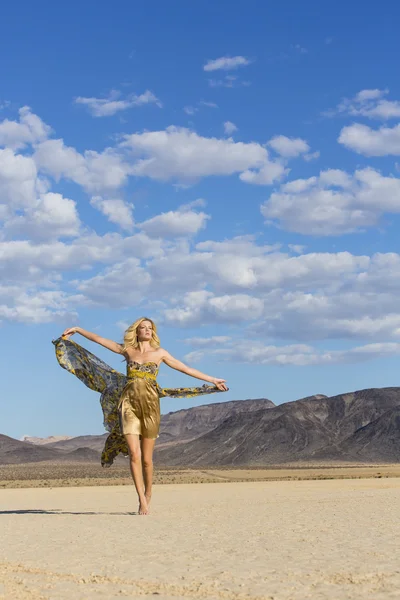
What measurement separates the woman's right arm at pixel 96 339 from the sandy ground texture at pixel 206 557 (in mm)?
2030

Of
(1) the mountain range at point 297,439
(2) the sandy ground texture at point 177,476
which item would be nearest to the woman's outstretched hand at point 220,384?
(2) the sandy ground texture at point 177,476

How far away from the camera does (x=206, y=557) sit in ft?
20.2

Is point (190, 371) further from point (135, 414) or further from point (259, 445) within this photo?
point (259, 445)

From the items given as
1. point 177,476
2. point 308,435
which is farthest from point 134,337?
point 308,435

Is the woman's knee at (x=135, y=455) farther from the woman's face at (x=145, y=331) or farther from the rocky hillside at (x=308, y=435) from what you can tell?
the rocky hillside at (x=308, y=435)

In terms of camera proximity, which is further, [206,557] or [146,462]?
[146,462]

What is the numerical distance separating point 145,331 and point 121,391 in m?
1.90

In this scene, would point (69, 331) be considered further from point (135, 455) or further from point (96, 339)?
point (135, 455)

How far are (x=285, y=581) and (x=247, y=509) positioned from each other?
20.2 feet

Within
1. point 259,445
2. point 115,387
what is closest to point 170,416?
point 259,445

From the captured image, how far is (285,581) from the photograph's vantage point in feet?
16.8

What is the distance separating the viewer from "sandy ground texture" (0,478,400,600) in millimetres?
4977

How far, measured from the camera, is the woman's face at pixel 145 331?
9.83 m

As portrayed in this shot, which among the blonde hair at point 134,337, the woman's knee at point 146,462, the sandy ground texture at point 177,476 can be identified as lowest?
the sandy ground texture at point 177,476
